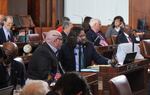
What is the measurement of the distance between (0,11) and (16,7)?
1.09 m

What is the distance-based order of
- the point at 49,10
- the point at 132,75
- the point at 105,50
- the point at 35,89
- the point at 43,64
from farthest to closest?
the point at 49,10
the point at 105,50
the point at 132,75
the point at 43,64
the point at 35,89

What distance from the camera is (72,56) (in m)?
5.81

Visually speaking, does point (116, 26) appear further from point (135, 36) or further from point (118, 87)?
point (118, 87)

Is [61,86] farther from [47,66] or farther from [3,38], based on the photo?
[3,38]

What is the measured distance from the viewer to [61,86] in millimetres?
2449

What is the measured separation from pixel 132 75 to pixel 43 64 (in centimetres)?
223

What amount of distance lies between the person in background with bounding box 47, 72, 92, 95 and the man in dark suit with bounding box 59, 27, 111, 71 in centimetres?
317

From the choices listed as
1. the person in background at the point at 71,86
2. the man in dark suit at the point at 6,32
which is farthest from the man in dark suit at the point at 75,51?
the man in dark suit at the point at 6,32

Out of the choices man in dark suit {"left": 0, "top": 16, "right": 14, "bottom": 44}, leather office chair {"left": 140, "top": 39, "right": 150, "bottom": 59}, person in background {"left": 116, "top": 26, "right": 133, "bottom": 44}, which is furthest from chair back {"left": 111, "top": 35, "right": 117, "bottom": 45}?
man in dark suit {"left": 0, "top": 16, "right": 14, "bottom": 44}

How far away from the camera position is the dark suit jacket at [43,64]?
4770mm

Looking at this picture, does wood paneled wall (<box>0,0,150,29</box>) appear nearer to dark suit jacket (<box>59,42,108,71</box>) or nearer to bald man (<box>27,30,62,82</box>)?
dark suit jacket (<box>59,42,108,71</box>)

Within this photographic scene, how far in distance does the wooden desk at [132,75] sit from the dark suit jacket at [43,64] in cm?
73

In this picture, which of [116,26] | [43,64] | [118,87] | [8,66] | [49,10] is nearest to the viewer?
[118,87]

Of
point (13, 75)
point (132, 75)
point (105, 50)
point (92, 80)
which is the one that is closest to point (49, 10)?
point (105, 50)
